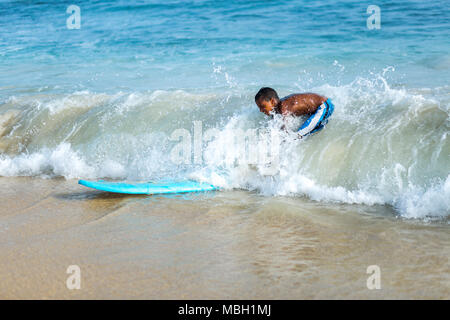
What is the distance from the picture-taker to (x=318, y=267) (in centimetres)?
319

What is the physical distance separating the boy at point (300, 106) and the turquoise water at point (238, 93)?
20cm

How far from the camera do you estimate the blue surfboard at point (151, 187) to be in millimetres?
4816

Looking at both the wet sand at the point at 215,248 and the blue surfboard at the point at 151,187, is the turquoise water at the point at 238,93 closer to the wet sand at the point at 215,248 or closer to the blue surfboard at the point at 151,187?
the blue surfboard at the point at 151,187

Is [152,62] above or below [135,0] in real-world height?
below

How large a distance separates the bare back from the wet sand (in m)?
1.04

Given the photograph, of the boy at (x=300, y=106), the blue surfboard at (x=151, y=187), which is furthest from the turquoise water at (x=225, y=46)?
the blue surfboard at (x=151, y=187)

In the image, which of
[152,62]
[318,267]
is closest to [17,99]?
[152,62]

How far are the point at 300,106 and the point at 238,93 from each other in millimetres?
1810

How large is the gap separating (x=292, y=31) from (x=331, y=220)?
7.86 meters

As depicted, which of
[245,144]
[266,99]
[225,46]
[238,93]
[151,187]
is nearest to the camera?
[151,187]

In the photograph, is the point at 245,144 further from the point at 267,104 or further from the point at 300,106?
the point at 300,106

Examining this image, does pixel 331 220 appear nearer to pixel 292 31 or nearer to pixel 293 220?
pixel 293 220

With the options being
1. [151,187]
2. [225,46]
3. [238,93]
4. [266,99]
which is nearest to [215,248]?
[151,187]

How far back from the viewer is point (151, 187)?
490cm
